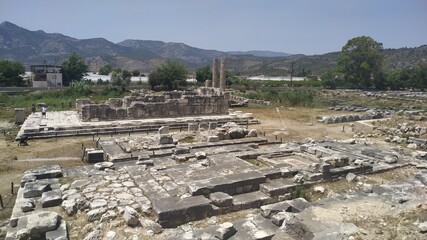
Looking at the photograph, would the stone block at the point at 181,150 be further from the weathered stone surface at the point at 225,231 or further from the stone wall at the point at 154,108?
the stone wall at the point at 154,108

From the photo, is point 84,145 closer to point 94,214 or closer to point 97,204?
point 97,204

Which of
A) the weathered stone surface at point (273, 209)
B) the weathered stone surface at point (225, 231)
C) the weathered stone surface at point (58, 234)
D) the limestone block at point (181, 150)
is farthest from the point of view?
the limestone block at point (181, 150)

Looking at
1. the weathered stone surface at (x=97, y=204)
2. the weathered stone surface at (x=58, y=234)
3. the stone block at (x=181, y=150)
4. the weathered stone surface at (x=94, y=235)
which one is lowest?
the weathered stone surface at (x=94, y=235)

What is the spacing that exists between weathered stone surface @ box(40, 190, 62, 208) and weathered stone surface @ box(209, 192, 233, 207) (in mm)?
3664

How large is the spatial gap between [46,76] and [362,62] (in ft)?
154

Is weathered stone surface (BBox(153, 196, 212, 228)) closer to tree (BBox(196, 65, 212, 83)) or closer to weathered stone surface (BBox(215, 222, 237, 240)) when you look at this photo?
weathered stone surface (BBox(215, 222, 237, 240))

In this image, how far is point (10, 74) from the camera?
46.3 meters

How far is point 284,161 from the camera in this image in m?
12.3

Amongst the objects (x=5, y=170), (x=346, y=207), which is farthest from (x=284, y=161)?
(x=5, y=170)

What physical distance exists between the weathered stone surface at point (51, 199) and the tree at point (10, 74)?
43.4 m

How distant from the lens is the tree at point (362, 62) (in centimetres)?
5234

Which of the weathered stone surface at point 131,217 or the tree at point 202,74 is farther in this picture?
the tree at point 202,74

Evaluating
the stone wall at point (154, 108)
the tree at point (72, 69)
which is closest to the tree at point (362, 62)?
the stone wall at point (154, 108)

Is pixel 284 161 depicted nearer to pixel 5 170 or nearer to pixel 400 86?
pixel 5 170
